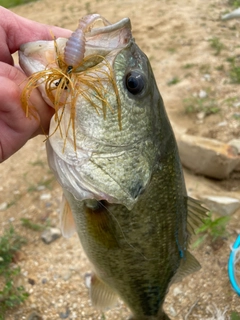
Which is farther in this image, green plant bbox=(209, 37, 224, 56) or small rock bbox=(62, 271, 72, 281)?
green plant bbox=(209, 37, 224, 56)

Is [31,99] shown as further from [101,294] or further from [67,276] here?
[67,276]

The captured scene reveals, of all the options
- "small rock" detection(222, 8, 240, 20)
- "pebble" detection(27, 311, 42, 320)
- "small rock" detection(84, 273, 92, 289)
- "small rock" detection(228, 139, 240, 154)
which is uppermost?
"small rock" detection(222, 8, 240, 20)

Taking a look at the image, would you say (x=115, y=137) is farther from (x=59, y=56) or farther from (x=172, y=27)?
(x=172, y=27)

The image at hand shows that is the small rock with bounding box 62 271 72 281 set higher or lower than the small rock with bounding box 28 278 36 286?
lower

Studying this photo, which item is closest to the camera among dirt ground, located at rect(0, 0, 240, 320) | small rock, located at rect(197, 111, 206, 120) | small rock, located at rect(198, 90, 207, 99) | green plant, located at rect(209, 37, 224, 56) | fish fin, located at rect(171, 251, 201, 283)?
fish fin, located at rect(171, 251, 201, 283)

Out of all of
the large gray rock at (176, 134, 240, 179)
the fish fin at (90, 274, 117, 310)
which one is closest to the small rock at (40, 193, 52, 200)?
the large gray rock at (176, 134, 240, 179)

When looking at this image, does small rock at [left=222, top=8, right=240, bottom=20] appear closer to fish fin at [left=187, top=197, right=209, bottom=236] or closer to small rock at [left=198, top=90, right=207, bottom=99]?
small rock at [left=198, top=90, right=207, bottom=99]
